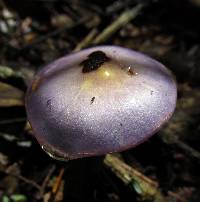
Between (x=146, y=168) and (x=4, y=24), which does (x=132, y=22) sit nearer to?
(x=4, y=24)

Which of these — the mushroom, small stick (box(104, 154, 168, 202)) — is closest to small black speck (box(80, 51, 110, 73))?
the mushroom

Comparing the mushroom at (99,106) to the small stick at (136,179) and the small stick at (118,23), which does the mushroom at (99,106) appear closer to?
the small stick at (136,179)

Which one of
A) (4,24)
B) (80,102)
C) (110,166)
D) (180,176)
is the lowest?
(180,176)

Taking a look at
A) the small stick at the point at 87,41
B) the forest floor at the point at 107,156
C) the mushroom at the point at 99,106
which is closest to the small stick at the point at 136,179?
the forest floor at the point at 107,156

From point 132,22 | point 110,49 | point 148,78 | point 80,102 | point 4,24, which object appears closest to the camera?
point 80,102

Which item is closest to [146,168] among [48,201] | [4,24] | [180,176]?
[180,176]
